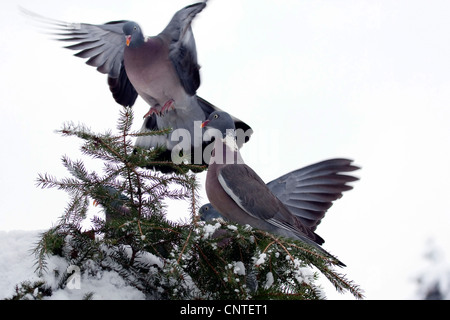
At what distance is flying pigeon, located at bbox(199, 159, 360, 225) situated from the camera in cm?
230

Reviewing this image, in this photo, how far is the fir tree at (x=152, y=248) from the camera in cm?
163

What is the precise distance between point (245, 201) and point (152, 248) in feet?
1.38

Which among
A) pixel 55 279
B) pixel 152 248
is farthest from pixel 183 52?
pixel 55 279

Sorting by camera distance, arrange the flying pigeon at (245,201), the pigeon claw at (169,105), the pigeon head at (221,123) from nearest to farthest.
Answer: the flying pigeon at (245,201)
the pigeon head at (221,123)
the pigeon claw at (169,105)

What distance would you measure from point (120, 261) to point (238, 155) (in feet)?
2.16

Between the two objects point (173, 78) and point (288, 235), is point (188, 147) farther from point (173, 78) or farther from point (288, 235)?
point (288, 235)

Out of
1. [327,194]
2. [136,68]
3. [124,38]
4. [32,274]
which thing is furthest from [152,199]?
[124,38]

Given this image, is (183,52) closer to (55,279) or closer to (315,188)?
(315,188)

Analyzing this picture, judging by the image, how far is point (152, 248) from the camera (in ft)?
5.79

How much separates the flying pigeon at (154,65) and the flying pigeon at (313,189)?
319 mm

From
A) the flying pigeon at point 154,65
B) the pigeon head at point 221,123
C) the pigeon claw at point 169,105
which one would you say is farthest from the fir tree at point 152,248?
the pigeon claw at point 169,105

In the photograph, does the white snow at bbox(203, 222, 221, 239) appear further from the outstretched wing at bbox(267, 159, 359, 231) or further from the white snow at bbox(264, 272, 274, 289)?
the outstretched wing at bbox(267, 159, 359, 231)

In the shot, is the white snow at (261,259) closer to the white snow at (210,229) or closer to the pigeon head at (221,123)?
the white snow at (210,229)

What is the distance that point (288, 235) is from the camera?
2.06m
